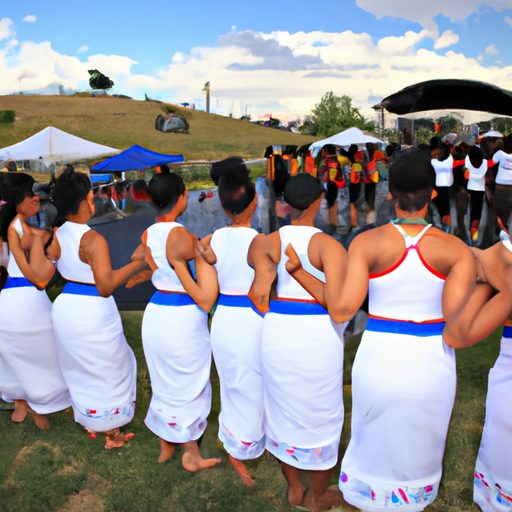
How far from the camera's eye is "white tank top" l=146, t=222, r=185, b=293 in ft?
11.8

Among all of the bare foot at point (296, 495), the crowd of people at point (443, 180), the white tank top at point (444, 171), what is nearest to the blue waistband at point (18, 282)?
the bare foot at point (296, 495)

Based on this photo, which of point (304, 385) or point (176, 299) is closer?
point (304, 385)

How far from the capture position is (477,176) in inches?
A: 364

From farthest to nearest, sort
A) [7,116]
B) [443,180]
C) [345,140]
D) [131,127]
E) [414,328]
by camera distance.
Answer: [131,127] → [7,116] → [345,140] → [443,180] → [414,328]

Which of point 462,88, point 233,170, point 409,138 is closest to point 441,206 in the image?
point 462,88

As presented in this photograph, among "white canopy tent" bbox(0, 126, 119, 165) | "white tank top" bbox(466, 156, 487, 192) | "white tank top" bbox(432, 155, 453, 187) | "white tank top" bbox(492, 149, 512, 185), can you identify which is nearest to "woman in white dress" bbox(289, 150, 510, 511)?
"white tank top" bbox(492, 149, 512, 185)

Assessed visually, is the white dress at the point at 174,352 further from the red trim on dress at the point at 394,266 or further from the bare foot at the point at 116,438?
the red trim on dress at the point at 394,266

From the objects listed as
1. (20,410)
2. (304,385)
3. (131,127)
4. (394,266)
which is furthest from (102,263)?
(131,127)

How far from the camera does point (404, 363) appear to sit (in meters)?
2.66

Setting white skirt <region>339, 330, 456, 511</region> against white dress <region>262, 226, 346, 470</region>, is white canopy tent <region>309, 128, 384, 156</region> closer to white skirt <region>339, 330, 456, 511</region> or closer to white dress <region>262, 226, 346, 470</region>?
white dress <region>262, 226, 346, 470</region>

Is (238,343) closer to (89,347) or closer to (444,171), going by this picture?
(89,347)

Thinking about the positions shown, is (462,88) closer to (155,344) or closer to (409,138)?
(409,138)

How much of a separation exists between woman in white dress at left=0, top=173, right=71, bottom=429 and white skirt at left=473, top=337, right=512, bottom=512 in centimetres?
320

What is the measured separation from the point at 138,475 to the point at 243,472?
745mm
